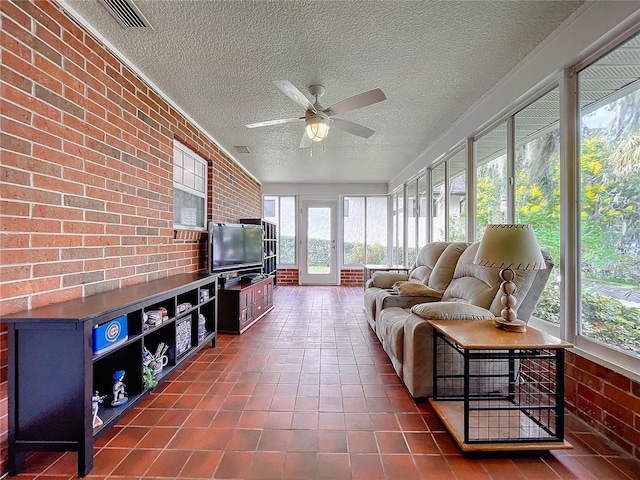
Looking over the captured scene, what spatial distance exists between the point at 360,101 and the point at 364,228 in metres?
5.38

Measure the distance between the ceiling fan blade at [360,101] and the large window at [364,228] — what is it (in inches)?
202

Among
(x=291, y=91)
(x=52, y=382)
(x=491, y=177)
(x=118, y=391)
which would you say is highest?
(x=291, y=91)

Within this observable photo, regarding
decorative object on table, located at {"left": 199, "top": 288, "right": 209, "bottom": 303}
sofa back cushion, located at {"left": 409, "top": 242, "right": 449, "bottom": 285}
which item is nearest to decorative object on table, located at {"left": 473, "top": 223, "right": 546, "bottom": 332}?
sofa back cushion, located at {"left": 409, "top": 242, "right": 449, "bottom": 285}

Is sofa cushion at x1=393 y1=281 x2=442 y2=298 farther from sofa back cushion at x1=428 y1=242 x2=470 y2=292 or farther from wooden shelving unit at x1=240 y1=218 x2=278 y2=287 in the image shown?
wooden shelving unit at x1=240 y1=218 x2=278 y2=287

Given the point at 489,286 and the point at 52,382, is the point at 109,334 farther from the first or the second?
the point at 489,286

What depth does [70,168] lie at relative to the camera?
5.92 ft

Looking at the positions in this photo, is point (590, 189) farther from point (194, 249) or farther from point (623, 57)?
point (194, 249)

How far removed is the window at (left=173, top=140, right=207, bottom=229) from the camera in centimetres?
329

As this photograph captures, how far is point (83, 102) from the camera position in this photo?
74.8 inches

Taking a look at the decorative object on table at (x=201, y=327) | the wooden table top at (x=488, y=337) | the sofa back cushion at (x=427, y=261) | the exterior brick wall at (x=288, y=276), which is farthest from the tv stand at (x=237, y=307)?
the exterior brick wall at (x=288, y=276)

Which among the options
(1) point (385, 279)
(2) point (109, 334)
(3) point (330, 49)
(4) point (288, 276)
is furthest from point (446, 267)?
(4) point (288, 276)

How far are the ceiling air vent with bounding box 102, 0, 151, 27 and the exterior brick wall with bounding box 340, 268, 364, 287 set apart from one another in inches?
244

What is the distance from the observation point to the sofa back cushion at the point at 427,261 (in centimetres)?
349

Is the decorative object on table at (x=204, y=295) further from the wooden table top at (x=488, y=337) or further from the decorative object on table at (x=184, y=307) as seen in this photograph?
the wooden table top at (x=488, y=337)
